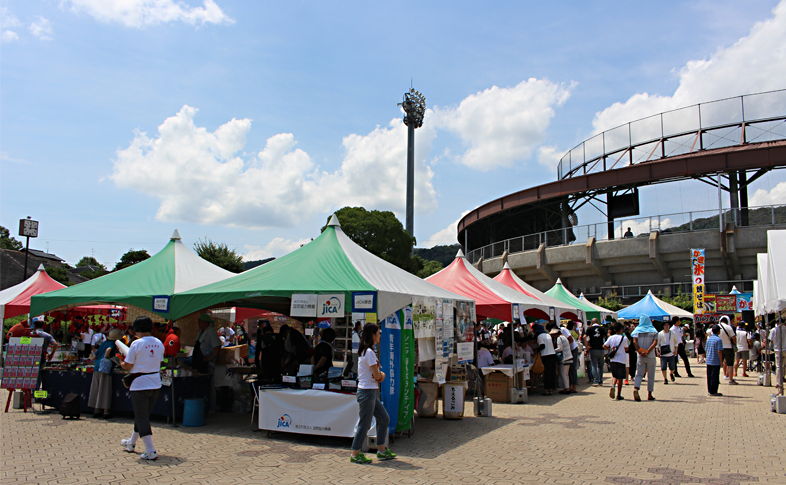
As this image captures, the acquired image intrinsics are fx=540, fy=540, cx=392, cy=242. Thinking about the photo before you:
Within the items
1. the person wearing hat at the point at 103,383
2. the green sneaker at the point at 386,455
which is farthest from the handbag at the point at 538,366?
the person wearing hat at the point at 103,383

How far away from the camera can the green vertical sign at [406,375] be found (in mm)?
8023

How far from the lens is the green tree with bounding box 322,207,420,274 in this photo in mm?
48375

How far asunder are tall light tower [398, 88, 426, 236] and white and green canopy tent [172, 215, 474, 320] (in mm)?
58494

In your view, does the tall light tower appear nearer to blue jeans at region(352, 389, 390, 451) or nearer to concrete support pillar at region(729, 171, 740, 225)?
concrete support pillar at region(729, 171, 740, 225)

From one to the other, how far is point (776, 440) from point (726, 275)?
23716 mm

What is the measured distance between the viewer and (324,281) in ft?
27.2

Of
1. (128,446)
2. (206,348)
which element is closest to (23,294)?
(206,348)

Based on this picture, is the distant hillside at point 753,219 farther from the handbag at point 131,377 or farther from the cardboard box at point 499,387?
the handbag at point 131,377

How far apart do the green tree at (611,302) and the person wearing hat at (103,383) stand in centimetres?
2644

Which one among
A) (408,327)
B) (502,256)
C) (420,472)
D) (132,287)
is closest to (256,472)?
(420,472)

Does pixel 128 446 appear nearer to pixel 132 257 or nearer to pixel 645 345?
pixel 645 345

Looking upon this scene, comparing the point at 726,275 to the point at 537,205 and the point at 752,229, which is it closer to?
the point at 752,229

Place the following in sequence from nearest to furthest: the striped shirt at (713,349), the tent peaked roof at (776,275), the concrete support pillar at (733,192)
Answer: the tent peaked roof at (776,275)
the striped shirt at (713,349)
the concrete support pillar at (733,192)

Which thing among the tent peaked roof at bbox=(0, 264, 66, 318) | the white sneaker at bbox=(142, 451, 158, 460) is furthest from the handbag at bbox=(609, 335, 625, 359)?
the tent peaked roof at bbox=(0, 264, 66, 318)
